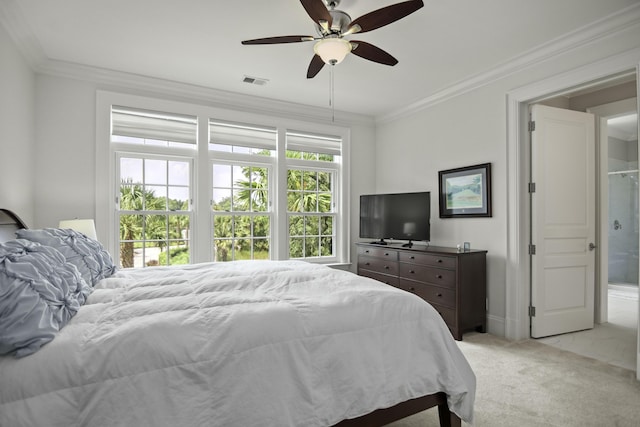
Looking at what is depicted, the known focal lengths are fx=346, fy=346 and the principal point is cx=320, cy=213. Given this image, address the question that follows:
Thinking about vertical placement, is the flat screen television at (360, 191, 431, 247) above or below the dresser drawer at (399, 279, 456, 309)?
above

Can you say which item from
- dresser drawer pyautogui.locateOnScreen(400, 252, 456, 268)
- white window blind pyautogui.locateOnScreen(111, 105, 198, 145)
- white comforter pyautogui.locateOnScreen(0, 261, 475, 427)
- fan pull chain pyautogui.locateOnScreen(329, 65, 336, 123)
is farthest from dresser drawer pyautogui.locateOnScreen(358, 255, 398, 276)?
white window blind pyautogui.locateOnScreen(111, 105, 198, 145)

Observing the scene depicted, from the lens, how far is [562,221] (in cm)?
361

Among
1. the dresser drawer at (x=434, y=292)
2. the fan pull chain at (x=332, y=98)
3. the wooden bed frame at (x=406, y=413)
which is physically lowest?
the wooden bed frame at (x=406, y=413)

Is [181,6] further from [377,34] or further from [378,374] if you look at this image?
[378,374]

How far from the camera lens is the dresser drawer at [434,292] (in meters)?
3.52

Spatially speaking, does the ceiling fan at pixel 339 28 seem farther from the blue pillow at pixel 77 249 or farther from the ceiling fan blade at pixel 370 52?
the blue pillow at pixel 77 249

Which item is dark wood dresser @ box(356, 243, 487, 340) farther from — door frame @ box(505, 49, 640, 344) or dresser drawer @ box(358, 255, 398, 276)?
door frame @ box(505, 49, 640, 344)

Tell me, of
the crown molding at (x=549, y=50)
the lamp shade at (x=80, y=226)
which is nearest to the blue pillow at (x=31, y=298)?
the lamp shade at (x=80, y=226)

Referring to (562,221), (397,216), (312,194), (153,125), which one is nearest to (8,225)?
(153,125)

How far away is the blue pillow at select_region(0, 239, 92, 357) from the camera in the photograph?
1.14 m

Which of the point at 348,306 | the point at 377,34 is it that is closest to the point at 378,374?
the point at 348,306

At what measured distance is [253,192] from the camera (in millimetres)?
4652

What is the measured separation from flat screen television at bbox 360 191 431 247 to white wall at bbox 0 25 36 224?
3.75m

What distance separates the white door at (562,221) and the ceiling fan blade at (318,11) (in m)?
2.49
